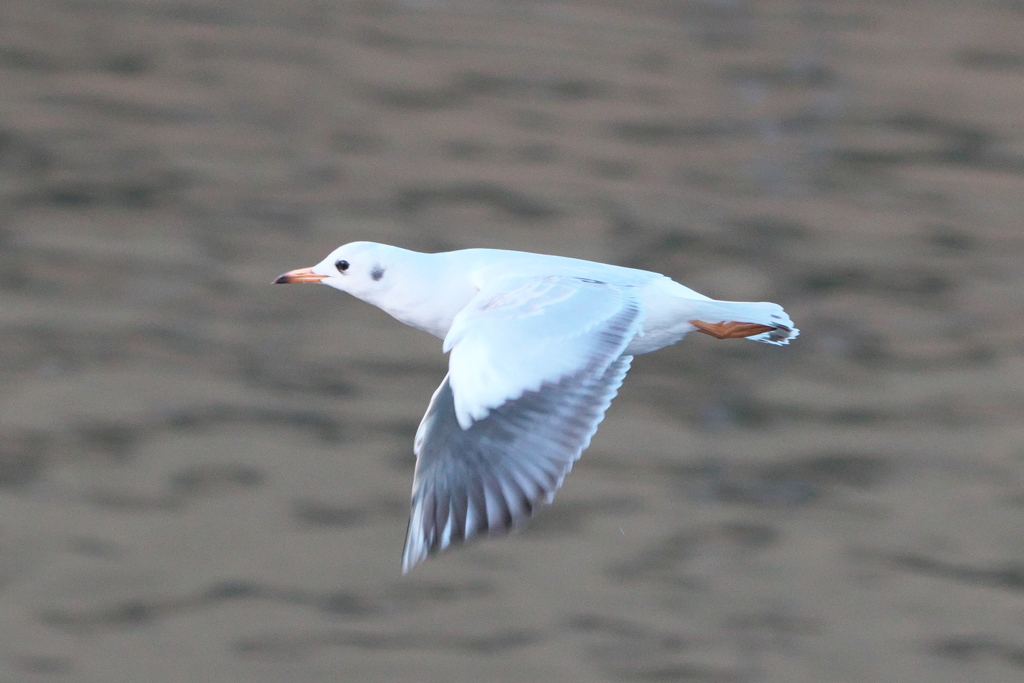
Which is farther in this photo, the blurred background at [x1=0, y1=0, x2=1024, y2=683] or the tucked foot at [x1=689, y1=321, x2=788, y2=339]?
the blurred background at [x1=0, y1=0, x2=1024, y2=683]

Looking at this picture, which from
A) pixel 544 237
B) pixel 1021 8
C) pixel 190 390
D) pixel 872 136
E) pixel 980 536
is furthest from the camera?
pixel 1021 8

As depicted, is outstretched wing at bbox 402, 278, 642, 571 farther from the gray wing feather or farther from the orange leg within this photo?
the orange leg

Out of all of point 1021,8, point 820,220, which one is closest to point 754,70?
point 820,220

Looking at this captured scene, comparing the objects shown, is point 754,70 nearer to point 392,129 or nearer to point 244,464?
point 392,129

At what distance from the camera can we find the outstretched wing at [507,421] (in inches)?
144

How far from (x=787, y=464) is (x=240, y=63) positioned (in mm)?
5984

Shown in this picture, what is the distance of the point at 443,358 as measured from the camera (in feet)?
28.9

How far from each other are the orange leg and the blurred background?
2915 mm

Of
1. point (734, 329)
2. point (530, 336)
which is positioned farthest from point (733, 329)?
point (530, 336)

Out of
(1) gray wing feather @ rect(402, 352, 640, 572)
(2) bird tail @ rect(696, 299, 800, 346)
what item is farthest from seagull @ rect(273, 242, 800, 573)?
(2) bird tail @ rect(696, 299, 800, 346)

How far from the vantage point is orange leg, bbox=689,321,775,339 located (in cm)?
444

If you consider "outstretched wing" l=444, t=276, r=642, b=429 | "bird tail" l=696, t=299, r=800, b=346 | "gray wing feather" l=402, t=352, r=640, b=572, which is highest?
"outstretched wing" l=444, t=276, r=642, b=429

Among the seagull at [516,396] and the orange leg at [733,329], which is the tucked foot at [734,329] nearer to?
the orange leg at [733,329]

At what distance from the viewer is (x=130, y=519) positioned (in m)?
7.58
